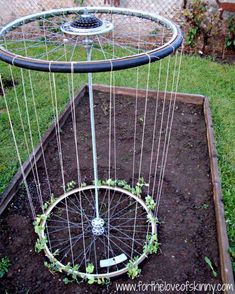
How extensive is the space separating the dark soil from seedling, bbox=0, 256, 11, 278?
0.03 meters

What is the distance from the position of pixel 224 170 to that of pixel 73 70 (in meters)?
2.22

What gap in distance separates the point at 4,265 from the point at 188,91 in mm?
3127

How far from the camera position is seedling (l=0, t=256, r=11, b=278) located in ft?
7.93

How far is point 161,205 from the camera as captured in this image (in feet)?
9.64

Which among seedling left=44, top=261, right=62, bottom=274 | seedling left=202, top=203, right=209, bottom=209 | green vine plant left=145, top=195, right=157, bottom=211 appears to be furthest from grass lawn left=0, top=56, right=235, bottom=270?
seedling left=44, top=261, right=62, bottom=274

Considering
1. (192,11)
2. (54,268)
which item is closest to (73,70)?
(54,268)

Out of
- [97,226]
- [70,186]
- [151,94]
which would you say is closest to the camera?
[97,226]

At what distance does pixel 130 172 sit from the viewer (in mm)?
3309

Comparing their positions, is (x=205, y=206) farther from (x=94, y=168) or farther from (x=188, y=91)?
(x=188, y=91)

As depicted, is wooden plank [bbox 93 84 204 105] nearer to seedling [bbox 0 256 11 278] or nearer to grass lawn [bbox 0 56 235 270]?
grass lawn [bbox 0 56 235 270]

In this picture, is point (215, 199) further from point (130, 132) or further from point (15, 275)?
point (15, 275)

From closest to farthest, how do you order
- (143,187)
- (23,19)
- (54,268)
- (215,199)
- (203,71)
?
(23,19) → (54,268) → (215,199) → (143,187) → (203,71)

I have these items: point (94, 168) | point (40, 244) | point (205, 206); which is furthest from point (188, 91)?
point (40, 244)

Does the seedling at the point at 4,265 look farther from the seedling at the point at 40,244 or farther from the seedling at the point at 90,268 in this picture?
the seedling at the point at 90,268
